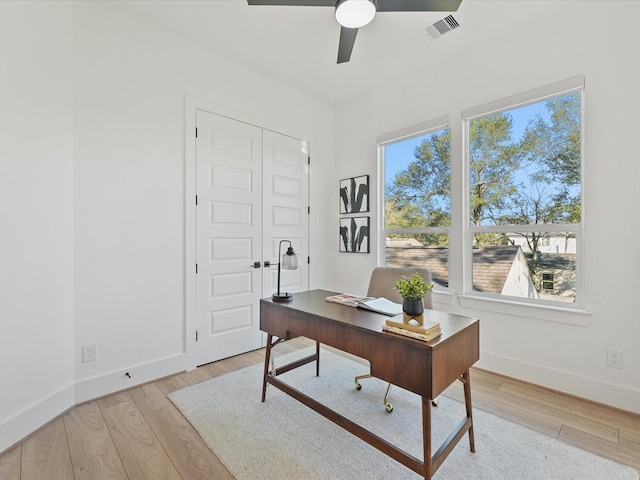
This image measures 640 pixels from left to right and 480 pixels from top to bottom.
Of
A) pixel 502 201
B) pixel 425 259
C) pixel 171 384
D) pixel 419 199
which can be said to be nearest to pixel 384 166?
pixel 419 199

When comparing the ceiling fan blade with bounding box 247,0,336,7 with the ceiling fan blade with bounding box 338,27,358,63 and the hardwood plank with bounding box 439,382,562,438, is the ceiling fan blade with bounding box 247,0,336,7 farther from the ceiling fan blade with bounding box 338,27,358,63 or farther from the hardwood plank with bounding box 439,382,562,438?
the hardwood plank with bounding box 439,382,562,438

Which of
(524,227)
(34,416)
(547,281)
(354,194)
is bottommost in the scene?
(34,416)

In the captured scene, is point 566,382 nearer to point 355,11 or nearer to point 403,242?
point 403,242

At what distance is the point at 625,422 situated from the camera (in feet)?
6.42

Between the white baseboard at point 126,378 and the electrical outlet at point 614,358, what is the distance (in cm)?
335

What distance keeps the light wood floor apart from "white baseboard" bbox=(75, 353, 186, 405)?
7cm

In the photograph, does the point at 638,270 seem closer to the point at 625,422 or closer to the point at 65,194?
the point at 625,422

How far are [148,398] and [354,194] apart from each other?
295 centimetres

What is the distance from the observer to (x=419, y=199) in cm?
333

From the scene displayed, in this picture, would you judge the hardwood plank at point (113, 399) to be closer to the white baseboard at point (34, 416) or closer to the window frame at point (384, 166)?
the white baseboard at point (34, 416)

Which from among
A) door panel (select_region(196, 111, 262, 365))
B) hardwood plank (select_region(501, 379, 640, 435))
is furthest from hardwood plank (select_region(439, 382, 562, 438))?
door panel (select_region(196, 111, 262, 365))

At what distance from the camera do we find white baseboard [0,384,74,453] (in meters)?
1.71

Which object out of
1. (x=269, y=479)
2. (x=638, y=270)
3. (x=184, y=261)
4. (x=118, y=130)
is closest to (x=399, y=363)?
(x=269, y=479)

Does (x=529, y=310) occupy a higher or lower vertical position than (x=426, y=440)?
higher
